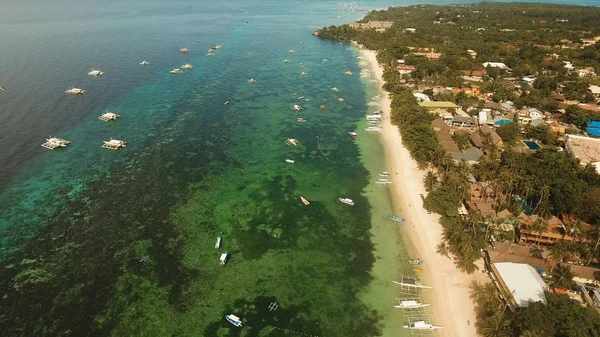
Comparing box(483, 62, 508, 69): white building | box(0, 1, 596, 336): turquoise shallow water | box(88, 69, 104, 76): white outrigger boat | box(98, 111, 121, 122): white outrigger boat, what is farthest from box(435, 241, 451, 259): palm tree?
box(88, 69, 104, 76): white outrigger boat

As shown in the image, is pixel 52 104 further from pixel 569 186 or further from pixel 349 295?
pixel 569 186

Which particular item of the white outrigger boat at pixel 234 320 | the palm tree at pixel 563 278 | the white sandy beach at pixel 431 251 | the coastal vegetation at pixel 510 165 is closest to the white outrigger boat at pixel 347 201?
the white sandy beach at pixel 431 251

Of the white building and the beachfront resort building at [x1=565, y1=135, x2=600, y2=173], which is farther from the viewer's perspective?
the white building

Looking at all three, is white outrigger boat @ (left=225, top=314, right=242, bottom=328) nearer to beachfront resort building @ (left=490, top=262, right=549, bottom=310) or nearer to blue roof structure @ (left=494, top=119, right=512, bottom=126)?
beachfront resort building @ (left=490, top=262, right=549, bottom=310)

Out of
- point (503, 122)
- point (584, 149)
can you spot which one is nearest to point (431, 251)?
point (584, 149)

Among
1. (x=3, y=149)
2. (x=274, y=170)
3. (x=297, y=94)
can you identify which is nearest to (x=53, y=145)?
(x=3, y=149)

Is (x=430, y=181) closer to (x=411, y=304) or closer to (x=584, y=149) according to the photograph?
(x=411, y=304)

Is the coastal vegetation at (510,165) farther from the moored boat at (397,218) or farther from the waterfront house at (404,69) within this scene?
the moored boat at (397,218)
